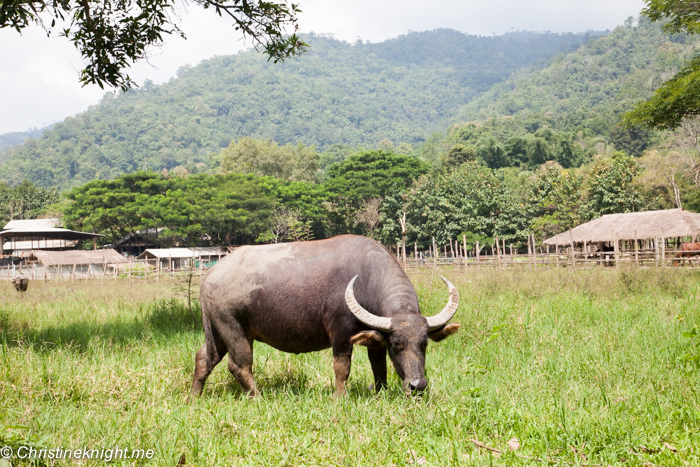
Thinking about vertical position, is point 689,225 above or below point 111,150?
below

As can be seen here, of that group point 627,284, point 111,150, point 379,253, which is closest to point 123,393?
point 379,253

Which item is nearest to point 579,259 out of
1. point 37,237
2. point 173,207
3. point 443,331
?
point 443,331

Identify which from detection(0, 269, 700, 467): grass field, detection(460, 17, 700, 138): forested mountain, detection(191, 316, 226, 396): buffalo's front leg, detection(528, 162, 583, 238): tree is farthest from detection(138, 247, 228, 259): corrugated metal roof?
detection(460, 17, 700, 138): forested mountain

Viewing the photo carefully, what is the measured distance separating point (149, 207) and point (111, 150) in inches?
3881

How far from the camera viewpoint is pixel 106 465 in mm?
3031

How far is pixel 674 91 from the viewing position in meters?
13.6

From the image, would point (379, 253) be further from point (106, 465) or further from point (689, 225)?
point (689, 225)

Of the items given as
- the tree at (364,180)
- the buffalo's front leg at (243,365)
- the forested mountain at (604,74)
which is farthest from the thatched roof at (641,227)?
the forested mountain at (604,74)

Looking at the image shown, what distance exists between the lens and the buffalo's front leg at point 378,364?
456 centimetres

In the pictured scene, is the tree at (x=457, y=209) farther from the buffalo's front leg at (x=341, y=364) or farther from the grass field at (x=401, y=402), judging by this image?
the buffalo's front leg at (x=341, y=364)

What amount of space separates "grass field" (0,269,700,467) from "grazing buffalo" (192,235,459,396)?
0.37m

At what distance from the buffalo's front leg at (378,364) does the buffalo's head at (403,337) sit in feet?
0.84

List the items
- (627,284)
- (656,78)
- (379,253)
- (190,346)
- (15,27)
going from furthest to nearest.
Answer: (656,78), (627,284), (15,27), (190,346), (379,253)

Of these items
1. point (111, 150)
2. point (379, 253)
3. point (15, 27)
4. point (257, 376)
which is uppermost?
point (111, 150)
